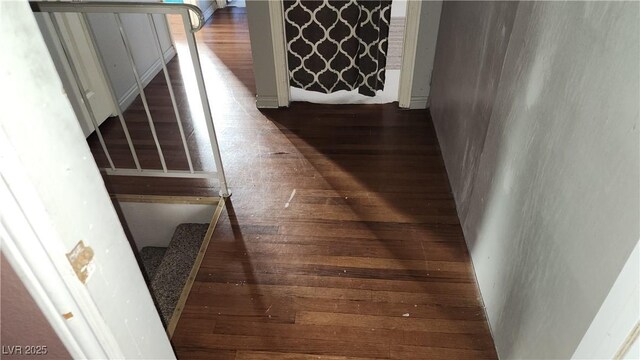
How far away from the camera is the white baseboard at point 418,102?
316 cm

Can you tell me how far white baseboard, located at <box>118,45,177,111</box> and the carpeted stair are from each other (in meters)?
1.07

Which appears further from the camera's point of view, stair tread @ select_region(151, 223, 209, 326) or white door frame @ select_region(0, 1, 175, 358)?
stair tread @ select_region(151, 223, 209, 326)

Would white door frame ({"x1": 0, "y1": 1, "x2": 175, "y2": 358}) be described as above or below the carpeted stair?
above

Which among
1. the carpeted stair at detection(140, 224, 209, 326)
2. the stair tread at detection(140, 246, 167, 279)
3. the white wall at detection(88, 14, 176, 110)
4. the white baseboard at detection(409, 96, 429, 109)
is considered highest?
the white wall at detection(88, 14, 176, 110)

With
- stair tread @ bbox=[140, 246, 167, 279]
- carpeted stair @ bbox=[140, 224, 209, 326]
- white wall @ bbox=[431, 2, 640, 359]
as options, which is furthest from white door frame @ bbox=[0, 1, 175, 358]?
stair tread @ bbox=[140, 246, 167, 279]

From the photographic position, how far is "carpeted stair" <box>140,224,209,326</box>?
212 cm

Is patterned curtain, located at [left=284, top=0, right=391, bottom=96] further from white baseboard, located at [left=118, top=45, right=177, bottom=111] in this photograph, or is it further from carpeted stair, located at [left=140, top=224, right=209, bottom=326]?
carpeted stair, located at [left=140, top=224, right=209, bottom=326]

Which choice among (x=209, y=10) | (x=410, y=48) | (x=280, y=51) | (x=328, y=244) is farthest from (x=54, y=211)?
(x=209, y=10)

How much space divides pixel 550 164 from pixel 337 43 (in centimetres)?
202

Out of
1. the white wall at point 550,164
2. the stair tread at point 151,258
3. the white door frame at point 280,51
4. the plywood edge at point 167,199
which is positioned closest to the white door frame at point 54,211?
the white wall at point 550,164

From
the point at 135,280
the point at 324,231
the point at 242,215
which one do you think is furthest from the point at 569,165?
the point at 242,215

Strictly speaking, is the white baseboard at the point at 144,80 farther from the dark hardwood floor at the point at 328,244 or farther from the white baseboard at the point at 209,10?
the white baseboard at the point at 209,10

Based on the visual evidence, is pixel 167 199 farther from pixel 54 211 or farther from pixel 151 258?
pixel 54 211

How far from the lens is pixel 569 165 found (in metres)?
1.12
